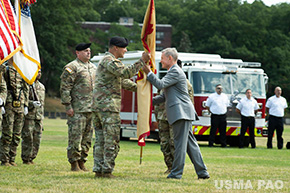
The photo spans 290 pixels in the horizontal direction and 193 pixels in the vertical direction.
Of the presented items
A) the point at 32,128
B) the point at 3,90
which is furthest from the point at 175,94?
the point at 32,128

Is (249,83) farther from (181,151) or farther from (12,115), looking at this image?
(181,151)

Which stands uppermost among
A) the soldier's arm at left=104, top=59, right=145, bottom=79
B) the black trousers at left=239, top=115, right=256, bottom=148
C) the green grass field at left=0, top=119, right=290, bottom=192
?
the soldier's arm at left=104, top=59, right=145, bottom=79

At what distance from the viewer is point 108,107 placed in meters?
9.23

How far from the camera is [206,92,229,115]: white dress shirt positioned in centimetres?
1953

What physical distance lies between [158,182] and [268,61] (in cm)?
6677

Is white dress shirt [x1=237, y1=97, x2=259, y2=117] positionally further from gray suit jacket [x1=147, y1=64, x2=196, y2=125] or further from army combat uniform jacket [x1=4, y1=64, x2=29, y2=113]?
gray suit jacket [x1=147, y1=64, x2=196, y2=125]

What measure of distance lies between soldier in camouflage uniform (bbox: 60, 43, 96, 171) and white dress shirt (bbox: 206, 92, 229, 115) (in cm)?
927

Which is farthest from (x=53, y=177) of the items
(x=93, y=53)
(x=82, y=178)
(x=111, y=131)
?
(x=93, y=53)

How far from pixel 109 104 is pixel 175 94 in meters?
1.07

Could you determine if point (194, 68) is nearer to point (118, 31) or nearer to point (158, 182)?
point (158, 182)

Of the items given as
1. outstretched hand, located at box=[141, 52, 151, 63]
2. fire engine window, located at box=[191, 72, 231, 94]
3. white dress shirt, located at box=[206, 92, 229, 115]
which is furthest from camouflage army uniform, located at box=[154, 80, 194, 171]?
fire engine window, located at box=[191, 72, 231, 94]

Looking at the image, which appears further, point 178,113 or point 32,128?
point 32,128

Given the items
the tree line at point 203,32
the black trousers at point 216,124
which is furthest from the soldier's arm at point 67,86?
the tree line at point 203,32

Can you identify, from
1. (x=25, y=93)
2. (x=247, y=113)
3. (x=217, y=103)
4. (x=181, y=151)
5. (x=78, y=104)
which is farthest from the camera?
(x=247, y=113)
